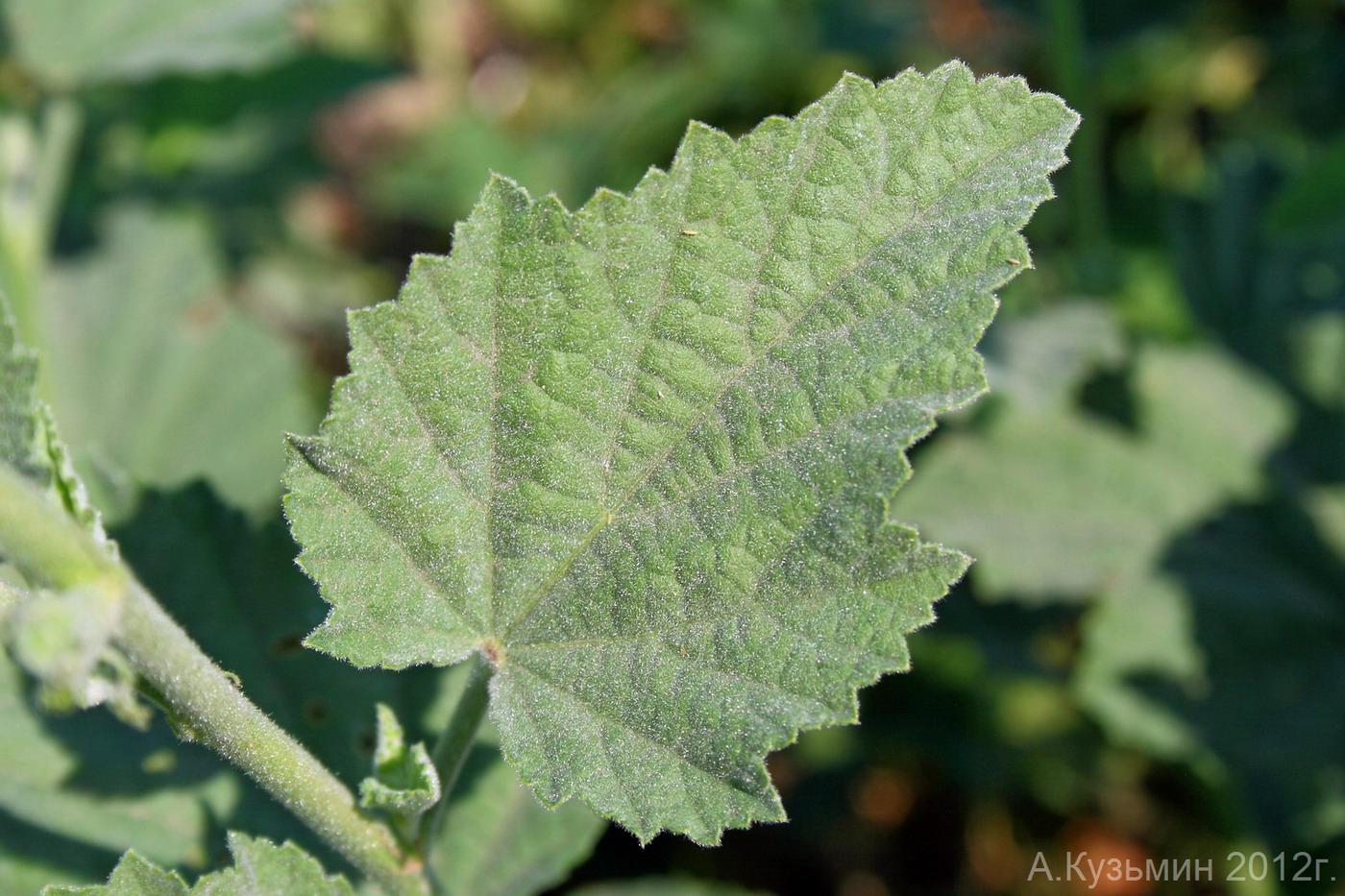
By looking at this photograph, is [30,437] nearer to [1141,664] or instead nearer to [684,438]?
[684,438]

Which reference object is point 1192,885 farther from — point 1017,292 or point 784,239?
point 784,239

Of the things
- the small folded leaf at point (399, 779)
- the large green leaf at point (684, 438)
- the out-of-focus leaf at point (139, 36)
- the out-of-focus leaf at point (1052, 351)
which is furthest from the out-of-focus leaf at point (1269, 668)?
the out-of-focus leaf at point (139, 36)

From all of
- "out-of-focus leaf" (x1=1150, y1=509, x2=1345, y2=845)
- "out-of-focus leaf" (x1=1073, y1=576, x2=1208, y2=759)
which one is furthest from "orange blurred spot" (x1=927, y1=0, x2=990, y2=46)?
"out-of-focus leaf" (x1=1073, y1=576, x2=1208, y2=759)

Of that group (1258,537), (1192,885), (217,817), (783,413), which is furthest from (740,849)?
(783,413)

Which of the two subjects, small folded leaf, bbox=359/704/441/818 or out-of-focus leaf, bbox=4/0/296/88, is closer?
small folded leaf, bbox=359/704/441/818

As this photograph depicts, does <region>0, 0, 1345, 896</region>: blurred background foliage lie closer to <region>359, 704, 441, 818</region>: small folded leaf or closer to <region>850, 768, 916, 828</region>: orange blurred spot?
<region>850, 768, 916, 828</region>: orange blurred spot

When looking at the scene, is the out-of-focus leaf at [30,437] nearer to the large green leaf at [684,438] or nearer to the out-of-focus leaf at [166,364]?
the large green leaf at [684,438]
